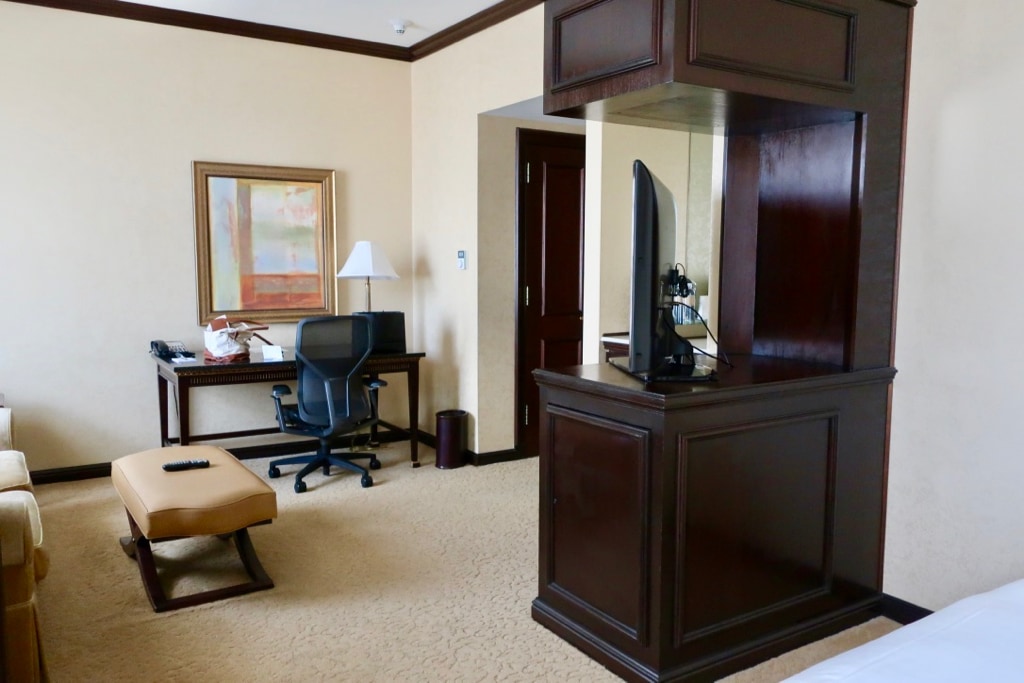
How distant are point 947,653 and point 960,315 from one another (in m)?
1.69

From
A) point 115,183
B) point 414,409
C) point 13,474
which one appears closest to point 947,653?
point 13,474

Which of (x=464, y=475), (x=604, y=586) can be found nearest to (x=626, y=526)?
(x=604, y=586)

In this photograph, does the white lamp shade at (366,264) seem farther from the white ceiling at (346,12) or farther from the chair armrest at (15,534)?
the chair armrest at (15,534)

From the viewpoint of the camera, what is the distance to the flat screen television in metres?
2.33

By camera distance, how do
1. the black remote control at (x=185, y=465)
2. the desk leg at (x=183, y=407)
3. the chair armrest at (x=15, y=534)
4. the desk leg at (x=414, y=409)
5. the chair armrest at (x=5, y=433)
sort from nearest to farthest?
1. the chair armrest at (x=15, y=534)
2. the black remote control at (x=185, y=465)
3. the chair armrest at (x=5, y=433)
4. the desk leg at (x=183, y=407)
5. the desk leg at (x=414, y=409)

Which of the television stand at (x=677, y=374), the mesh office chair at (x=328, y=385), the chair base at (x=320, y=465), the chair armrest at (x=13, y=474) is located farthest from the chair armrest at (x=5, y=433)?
the television stand at (x=677, y=374)

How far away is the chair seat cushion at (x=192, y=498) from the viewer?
278 cm

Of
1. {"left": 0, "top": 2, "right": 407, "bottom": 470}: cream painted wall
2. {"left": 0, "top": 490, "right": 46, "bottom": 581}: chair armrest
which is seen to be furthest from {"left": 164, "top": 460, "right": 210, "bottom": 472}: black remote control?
{"left": 0, "top": 2, "right": 407, "bottom": 470}: cream painted wall

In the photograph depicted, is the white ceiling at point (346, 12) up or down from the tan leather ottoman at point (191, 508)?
up

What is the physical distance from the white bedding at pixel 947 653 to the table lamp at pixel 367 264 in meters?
4.00

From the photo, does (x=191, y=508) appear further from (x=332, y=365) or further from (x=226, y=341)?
(x=226, y=341)

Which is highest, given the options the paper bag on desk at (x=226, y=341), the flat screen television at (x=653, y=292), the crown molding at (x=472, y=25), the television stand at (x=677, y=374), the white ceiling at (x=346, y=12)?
the white ceiling at (x=346, y=12)

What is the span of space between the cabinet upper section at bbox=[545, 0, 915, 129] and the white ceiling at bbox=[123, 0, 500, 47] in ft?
7.33

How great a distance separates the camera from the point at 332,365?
432 cm
